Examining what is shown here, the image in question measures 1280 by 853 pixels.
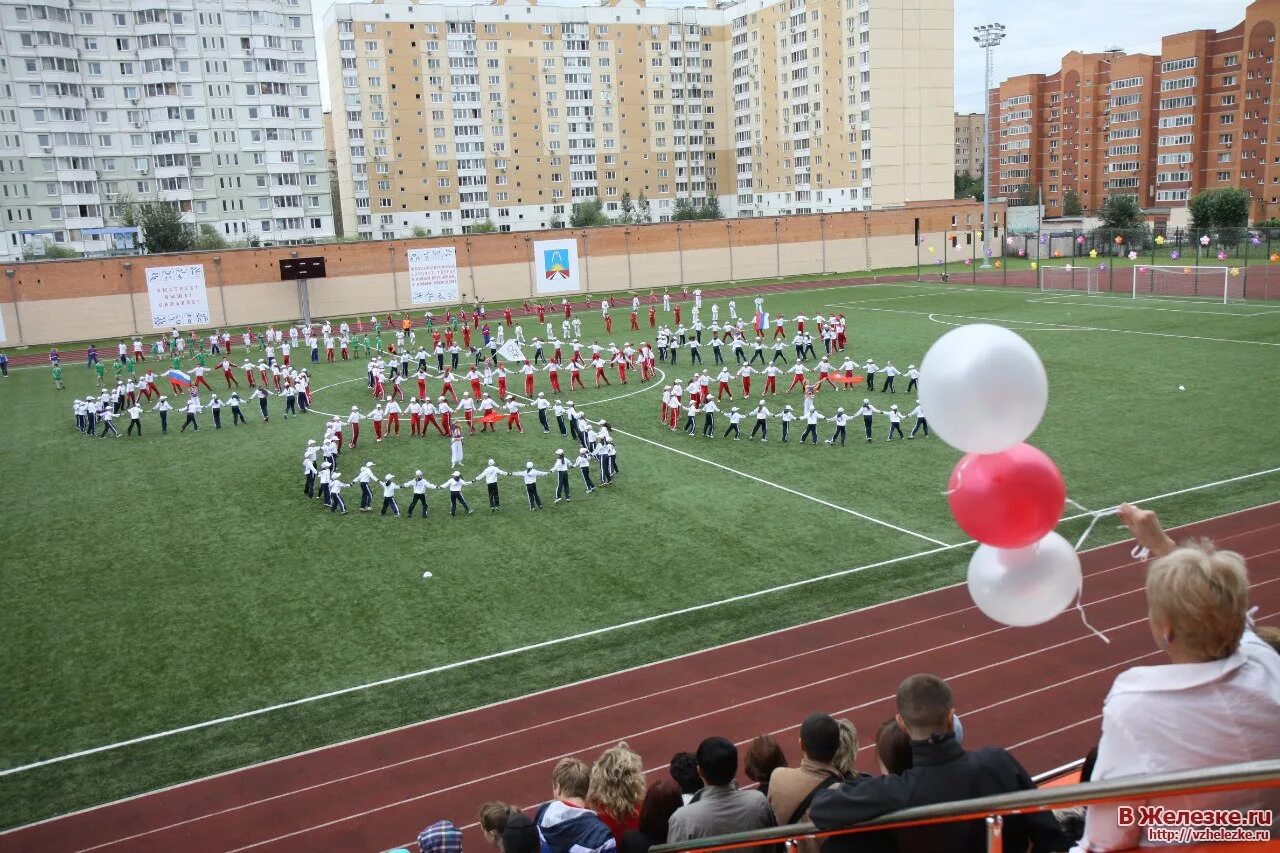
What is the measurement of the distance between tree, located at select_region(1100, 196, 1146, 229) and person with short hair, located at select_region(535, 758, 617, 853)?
73286mm

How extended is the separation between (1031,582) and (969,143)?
135902 millimetres

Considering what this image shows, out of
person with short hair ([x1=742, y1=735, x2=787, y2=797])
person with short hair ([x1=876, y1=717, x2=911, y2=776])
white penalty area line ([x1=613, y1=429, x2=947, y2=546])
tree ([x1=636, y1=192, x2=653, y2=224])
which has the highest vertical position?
tree ([x1=636, y1=192, x2=653, y2=224])

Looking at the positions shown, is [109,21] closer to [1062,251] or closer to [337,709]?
[1062,251]

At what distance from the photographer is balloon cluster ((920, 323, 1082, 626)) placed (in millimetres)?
4480

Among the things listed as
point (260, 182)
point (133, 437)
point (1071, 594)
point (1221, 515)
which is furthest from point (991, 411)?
point (260, 182)

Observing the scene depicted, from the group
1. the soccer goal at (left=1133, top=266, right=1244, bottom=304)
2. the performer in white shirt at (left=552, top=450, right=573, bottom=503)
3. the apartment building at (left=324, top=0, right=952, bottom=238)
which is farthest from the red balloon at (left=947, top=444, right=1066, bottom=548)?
the apartment building at (left=324, top=0, right=952, bottom=238)

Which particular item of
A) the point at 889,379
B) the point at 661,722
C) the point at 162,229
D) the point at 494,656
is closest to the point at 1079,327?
the point at 889,379

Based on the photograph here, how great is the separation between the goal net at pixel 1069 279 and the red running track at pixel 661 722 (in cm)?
3878

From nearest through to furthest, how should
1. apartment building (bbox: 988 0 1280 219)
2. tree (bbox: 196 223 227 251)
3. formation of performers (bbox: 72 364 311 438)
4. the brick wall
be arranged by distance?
1. formation of performers (bbox: 72 364 311 438)
2. the brick wall
3. tree (bbox: 196 223 227 251)
4. apartment building (bbox: 988 0 1280 219)

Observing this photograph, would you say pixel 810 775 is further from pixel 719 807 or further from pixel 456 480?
pixel 456 480

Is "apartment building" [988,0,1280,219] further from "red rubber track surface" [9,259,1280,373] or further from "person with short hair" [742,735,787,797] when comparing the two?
"person with short hair" [742,735,787,797]

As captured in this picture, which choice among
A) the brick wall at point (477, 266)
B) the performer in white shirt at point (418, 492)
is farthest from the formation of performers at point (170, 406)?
the brick wall at point (477, 266)

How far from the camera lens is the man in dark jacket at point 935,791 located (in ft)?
10.5

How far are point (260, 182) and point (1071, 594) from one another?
7647 cm
